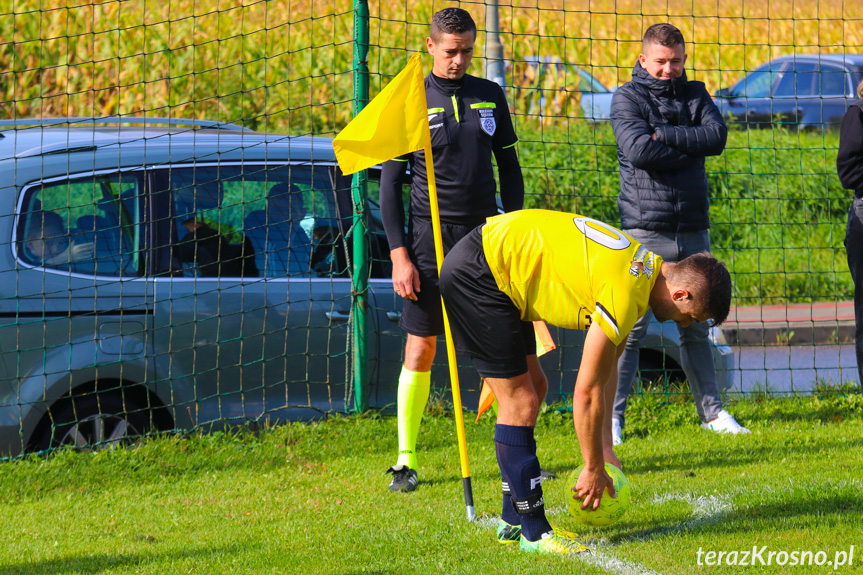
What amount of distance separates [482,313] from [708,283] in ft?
2.85

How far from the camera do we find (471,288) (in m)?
3.76

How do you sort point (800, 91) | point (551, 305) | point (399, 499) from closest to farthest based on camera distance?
point (551, 305), point (399, 499), point (800, 91)

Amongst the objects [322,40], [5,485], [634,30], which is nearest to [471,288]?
[5,485]

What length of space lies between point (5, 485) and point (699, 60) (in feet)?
55.3

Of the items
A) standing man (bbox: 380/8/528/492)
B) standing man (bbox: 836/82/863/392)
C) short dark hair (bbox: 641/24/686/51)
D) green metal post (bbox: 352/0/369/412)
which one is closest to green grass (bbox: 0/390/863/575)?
green metal post (bbox: 352/0/369/412)

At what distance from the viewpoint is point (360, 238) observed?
5.96 metres

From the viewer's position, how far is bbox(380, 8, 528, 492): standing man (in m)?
4.77

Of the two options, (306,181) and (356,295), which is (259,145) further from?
(356,295)

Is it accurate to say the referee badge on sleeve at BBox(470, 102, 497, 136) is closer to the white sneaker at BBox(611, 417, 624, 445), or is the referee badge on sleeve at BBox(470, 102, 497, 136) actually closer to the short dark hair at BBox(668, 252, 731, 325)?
the short dark hair at BBox(668, 252, 731, 325)

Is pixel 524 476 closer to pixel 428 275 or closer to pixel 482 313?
pixel 482 313

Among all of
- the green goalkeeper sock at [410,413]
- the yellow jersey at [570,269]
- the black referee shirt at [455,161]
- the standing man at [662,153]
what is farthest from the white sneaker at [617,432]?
the yellow jersey at [570,269]

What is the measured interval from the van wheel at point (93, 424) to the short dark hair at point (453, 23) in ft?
9.12

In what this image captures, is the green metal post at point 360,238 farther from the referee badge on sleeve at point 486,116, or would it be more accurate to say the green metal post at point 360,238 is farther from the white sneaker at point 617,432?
the white sneaker at point 617,432

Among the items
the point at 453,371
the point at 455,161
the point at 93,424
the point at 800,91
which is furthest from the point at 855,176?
the point at 800,91
